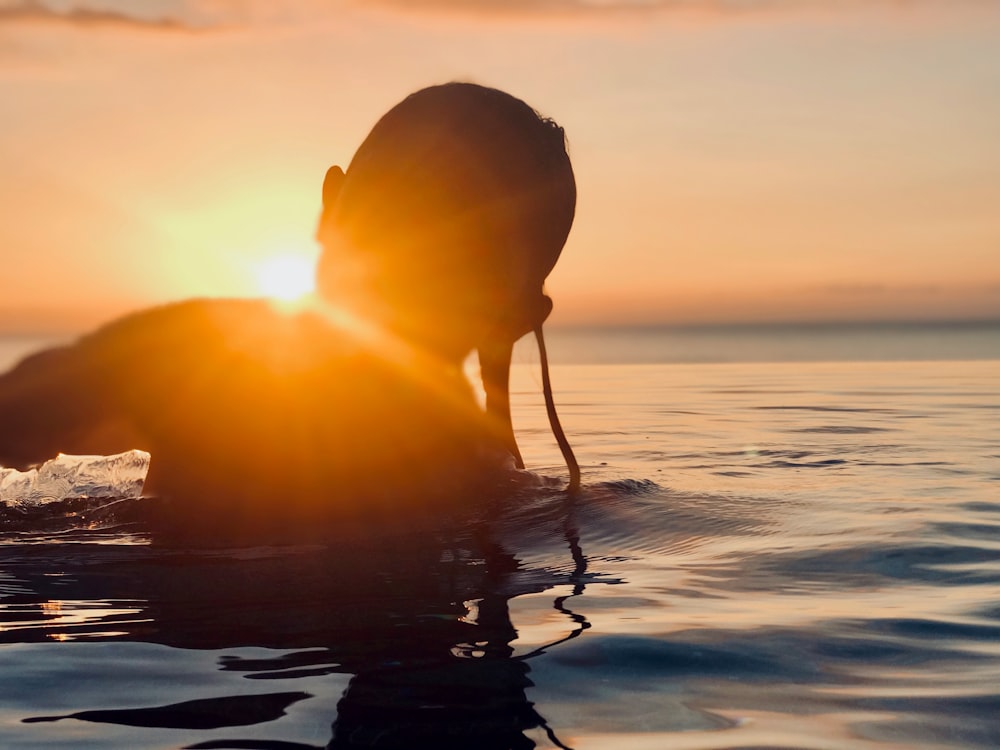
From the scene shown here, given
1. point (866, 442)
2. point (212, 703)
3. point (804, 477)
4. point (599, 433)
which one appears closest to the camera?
point (212, 703)

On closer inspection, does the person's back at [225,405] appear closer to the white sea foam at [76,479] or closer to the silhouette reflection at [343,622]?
the silhouette reflection at [343,622]

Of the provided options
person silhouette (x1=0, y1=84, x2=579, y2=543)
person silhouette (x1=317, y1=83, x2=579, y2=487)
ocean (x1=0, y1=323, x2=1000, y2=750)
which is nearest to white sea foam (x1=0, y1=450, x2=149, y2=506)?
ocean (x1=0, y1=323, x2=1000, y2=750)

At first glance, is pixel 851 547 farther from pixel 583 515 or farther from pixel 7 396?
pixel 7 396

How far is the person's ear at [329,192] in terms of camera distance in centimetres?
327

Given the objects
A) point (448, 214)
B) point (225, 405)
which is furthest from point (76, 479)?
point (448, 214)

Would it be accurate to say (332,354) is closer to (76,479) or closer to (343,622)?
(343,622)

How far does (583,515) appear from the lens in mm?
3703

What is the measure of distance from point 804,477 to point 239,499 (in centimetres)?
268

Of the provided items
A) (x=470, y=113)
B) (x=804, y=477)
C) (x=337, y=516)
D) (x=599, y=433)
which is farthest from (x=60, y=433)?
(x=599, y=433)

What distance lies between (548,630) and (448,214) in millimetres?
1299

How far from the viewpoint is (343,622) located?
2.31m

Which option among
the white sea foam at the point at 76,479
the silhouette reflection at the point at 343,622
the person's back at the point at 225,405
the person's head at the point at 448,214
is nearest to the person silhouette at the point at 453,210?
the person's head at the point at 448,214

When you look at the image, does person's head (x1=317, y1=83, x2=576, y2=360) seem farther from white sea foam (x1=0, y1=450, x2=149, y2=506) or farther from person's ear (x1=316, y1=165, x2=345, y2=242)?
white sea foam (x1=0, y1=450, x2=149, y2=506)

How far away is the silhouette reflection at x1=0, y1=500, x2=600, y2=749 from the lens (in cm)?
174
